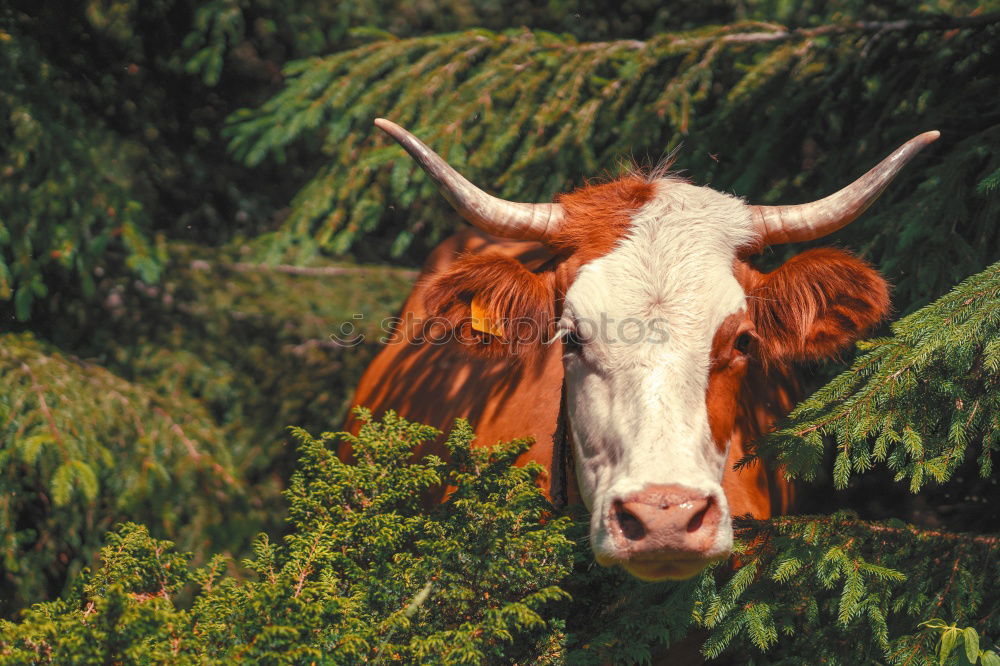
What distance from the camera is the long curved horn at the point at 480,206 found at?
10.8ft

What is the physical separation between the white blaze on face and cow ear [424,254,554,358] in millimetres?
292

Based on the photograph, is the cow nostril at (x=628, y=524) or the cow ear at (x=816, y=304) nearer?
the cow nostril at (x=628, y=524)

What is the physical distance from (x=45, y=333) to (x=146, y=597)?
144 inches

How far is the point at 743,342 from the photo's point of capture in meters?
3.24

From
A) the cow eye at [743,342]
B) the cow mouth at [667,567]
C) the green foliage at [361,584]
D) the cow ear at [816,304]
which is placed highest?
the cow ear at [816,304]

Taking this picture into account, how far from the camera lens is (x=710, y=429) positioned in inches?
120

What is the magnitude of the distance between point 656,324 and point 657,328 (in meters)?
0.01

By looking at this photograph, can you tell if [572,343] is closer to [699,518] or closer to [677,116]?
[699,518]

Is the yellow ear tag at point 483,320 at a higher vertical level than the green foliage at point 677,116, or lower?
lower

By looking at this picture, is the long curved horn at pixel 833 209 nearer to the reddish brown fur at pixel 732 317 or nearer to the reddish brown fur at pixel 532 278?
the reddish brown fur at pixel 732 317

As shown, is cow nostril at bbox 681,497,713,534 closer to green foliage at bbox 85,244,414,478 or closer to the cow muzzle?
the cow muzzle

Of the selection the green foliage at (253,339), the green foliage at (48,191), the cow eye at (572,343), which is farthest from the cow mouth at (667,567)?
the green foliage at (253,339)

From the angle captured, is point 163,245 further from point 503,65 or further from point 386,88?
point 503,65

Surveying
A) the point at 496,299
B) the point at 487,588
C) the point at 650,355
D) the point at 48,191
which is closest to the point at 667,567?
the point at 487,588
